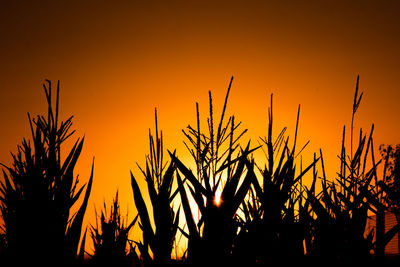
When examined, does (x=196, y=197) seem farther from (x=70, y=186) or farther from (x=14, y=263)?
(x=14, y=263)

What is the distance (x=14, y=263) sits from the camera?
0.95 meters

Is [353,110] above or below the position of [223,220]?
above

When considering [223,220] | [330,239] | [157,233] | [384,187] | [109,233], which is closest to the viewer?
[223,220]

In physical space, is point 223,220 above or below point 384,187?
below

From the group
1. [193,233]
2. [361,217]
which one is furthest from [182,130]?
[361,217]

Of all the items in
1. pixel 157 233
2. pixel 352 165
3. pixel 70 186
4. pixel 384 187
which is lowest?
pixel 157 233

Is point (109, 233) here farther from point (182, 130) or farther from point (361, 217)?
point (361, 217)

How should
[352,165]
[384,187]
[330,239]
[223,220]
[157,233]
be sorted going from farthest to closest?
[352,165], [384,187], [330,239], [157,233], [223,220]

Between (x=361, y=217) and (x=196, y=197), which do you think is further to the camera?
(x=361, y=217)

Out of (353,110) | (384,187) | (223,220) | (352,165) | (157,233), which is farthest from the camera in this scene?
(353,110)

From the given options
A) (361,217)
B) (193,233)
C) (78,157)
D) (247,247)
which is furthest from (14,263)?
(361,217)

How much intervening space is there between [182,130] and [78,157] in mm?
394

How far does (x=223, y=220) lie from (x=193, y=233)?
8 centimetres

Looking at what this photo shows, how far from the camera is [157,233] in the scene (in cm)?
107
